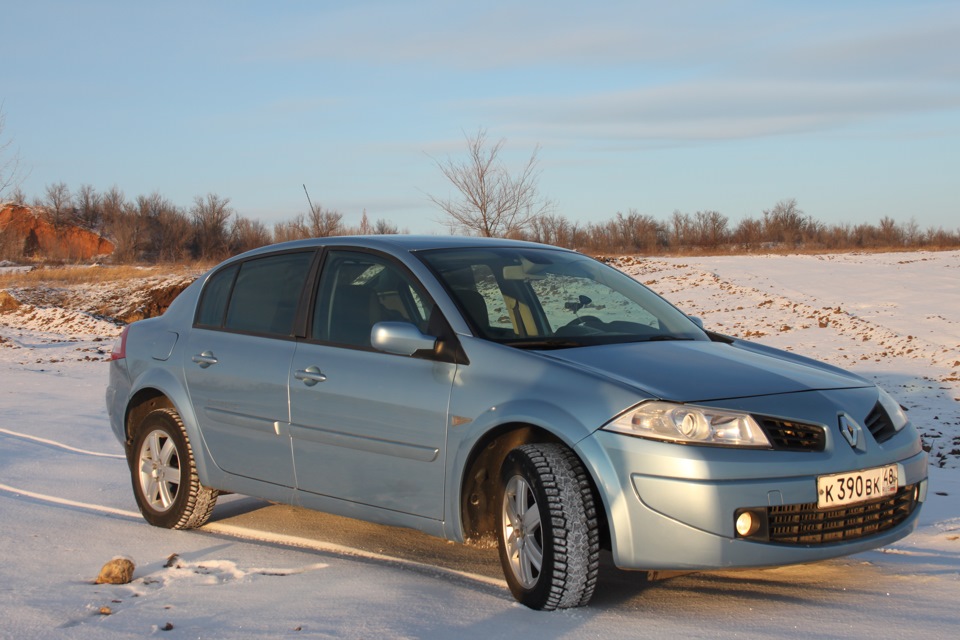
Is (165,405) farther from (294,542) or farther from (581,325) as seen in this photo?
(581,325)

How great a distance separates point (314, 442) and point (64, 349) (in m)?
16.7

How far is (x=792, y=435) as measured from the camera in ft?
12.9

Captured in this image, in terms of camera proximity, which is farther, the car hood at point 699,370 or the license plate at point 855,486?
the car hood at point 699,370

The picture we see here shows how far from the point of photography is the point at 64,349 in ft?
65.7

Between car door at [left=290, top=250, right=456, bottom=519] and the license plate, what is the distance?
1.59 meters

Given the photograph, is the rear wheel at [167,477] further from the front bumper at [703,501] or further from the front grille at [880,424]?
the front grille at [880,424]

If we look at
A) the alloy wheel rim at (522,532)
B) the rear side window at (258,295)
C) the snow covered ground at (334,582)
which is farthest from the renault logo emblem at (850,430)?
the rear side window at (258,295)

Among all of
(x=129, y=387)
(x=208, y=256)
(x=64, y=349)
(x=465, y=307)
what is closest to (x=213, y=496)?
(x=129, y=387)

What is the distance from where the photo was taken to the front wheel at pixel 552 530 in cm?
394

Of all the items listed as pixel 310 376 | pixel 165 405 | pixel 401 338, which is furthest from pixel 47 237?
pixel 401 338

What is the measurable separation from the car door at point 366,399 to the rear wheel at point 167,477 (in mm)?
976

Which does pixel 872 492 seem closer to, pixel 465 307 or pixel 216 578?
pixel 465 307

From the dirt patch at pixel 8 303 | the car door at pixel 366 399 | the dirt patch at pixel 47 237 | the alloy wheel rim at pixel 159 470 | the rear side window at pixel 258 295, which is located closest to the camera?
the car door at pixel 366 399

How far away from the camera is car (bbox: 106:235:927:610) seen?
3.87 m
